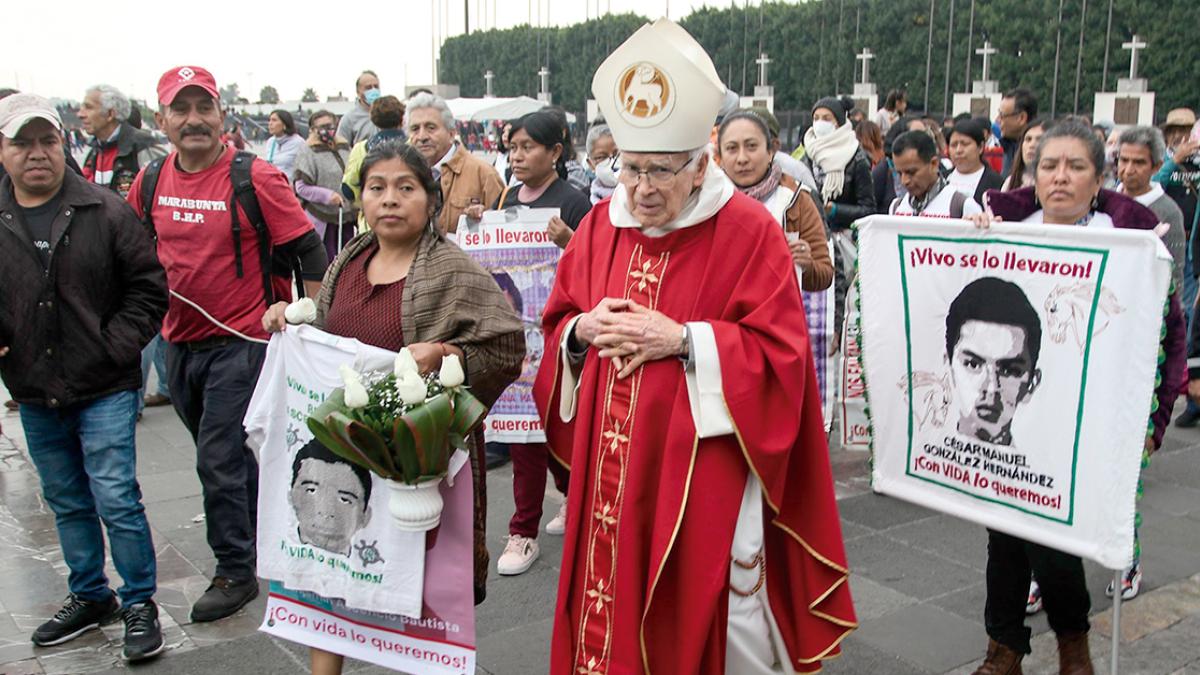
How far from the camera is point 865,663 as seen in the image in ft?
13.4

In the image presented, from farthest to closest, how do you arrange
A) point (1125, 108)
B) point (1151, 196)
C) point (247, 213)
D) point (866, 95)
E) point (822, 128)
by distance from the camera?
point (866, 95), point (1125, 108), point (822, 128), point (1151, 196), point (247, 213)

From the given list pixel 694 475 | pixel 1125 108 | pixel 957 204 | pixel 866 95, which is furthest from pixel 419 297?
pixel 866 95

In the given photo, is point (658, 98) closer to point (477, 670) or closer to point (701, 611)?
point (701, 611)

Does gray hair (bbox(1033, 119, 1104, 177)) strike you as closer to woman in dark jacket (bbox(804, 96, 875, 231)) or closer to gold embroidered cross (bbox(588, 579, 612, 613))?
gold embroidered cross (bbox(588, 579, 612, 613))

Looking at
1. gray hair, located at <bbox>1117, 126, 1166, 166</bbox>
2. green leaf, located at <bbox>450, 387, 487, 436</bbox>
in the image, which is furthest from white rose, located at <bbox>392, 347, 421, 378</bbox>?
gray hair, located at <bbox>1117, 126, 1166, 166</bbox>

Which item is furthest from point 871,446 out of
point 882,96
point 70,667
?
point 882,96

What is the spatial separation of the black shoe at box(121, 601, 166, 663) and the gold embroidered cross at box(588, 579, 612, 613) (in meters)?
1.91

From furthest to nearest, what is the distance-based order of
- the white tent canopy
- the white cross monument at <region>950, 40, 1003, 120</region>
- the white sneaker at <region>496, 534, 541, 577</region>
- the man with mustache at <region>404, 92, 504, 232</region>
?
the white tent canopy, the white cross monument at <region>950, 40, 1003, 120</region>, the man with mustache at <region>404, 92, 504, 232</region>, the white sneaker at <region>496, 534, 541, 577</region>

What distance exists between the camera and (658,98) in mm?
3053

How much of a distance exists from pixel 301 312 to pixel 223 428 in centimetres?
132

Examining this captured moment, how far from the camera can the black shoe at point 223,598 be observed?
4.50m

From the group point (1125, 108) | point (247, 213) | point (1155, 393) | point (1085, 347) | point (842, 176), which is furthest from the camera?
point (1125, 108)

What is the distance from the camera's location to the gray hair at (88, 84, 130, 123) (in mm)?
7035

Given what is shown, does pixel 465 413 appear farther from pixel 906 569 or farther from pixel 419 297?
pixel 906 569
